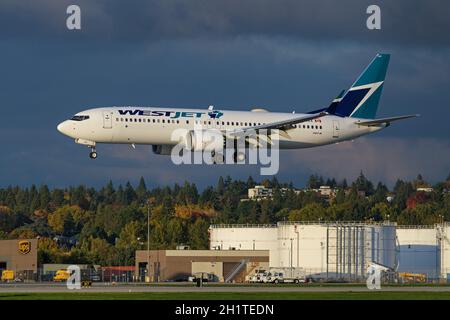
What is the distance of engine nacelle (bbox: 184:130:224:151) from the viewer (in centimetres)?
11988

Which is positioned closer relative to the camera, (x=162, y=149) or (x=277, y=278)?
(x=162, y=149)

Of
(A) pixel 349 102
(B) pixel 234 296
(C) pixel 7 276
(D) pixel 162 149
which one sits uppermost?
(A) pixel 349 102

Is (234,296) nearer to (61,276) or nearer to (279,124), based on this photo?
(279,124)

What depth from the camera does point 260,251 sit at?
193 metres

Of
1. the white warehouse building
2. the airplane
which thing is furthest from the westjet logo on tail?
the white warehouse building

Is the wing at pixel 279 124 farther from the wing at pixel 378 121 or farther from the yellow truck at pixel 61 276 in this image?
the yellow truck at pixel 61 276

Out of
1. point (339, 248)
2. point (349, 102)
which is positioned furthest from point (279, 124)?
point (339, 248)

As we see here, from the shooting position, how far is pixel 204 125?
12269 cm

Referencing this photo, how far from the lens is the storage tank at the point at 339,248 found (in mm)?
174250

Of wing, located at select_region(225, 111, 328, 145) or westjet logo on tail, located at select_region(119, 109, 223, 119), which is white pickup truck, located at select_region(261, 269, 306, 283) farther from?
westjet logo on tail, located at select_region(119, 109, 223, 119)

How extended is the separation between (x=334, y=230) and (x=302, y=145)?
4886cm

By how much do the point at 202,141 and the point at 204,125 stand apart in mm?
3243
